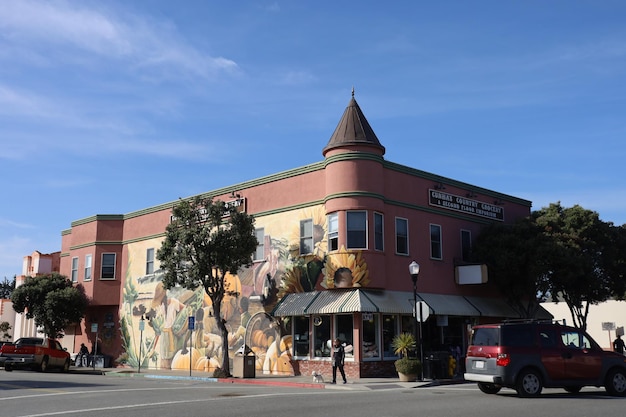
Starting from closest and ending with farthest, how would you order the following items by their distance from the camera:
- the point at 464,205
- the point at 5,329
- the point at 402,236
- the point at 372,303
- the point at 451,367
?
the point at 451,367, the point at 372,303, the point at 402,236, the point at 464,205, the point at 5,329

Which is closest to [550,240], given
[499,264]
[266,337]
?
[499,264]

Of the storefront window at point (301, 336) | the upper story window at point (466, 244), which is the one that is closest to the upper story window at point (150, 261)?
the storefront window at point (301, 336)

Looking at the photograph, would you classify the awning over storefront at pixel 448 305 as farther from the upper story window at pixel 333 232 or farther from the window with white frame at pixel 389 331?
the upper story window at pixel 333 232

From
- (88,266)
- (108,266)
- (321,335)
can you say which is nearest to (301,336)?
(321,335)

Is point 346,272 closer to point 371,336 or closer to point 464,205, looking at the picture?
point 371,336

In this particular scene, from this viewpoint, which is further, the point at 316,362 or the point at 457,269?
the point at 457,269

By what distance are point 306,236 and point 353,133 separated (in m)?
5.06

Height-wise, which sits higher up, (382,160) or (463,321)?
(382,160)

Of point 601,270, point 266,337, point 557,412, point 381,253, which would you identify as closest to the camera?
point 557,412

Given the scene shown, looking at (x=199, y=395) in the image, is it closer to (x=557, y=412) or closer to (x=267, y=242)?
(x=557, y=412)

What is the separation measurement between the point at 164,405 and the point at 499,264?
19.2 metres

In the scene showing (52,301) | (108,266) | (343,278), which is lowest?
(52,301)

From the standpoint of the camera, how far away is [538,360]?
17.0 metres

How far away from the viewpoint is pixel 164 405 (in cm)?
1531
